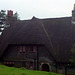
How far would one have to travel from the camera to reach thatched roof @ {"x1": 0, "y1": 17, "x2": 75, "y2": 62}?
87.5 ft

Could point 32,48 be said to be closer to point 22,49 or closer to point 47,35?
point 22,49

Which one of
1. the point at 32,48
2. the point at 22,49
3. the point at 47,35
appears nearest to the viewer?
the point at 32,48

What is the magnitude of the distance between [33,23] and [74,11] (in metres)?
7.30

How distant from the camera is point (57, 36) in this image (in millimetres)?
28844

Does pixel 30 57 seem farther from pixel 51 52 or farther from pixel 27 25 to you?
pixel 27 25

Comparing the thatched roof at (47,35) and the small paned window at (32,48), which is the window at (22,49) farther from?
the small paned window at (32,48)

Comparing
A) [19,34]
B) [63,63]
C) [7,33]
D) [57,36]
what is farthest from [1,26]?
[63,63]

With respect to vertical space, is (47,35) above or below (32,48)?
above

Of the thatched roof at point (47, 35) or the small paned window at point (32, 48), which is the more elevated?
the thatched roof at point (47, 35)

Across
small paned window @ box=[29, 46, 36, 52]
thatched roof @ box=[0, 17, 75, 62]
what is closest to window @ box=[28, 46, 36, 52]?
small paned window @ box=[29, 46, 36, 52]

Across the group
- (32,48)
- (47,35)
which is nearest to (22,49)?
(32,48)

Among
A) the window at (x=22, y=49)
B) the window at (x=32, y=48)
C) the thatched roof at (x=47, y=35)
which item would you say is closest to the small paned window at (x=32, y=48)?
the window at (x=32, y=48)

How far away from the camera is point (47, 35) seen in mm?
28859

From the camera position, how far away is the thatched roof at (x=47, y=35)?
87.5 feet
